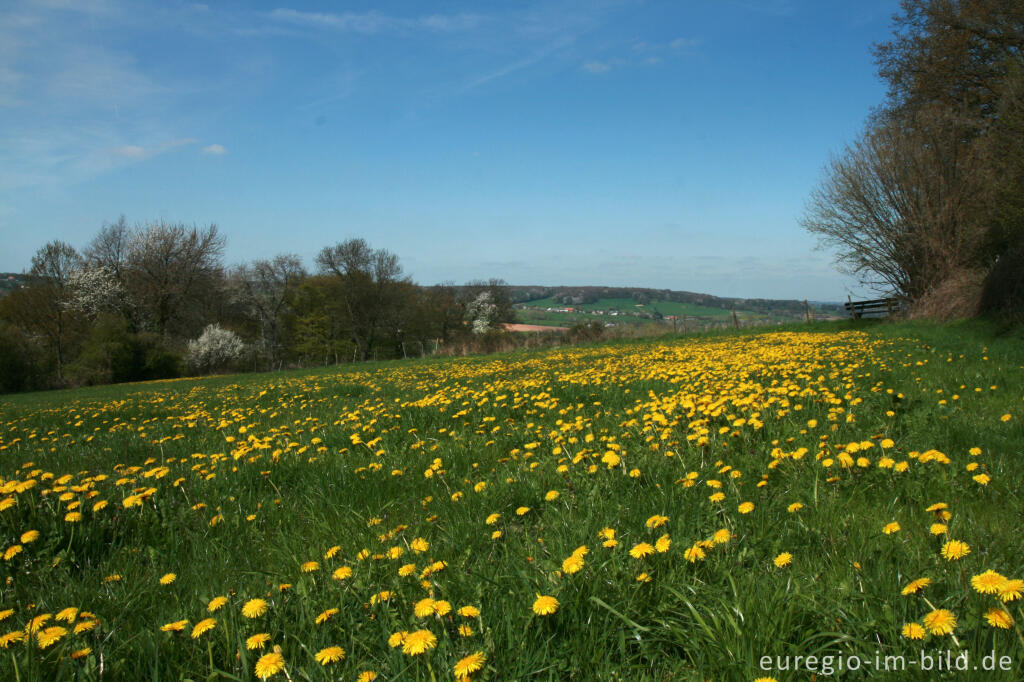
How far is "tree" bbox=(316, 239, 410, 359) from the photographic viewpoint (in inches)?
2159

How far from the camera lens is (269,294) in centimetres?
5947

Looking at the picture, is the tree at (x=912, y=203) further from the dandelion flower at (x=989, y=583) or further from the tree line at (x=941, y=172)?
the dandelion flower at (x=989, y=583)

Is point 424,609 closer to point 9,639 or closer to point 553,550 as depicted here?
point 553,550

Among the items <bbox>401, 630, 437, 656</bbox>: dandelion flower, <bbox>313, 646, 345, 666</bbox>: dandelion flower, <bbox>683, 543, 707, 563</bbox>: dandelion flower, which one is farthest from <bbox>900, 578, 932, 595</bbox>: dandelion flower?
<bbox>313, 646, 345, 666</bbox>: dandelion flower

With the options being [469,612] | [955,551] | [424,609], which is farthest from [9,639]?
[955,551]

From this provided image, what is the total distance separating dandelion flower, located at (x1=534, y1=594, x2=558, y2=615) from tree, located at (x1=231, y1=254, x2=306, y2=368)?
5949 cm

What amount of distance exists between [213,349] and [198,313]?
4744 millimetres

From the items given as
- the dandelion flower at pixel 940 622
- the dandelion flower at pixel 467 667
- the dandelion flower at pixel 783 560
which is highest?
the dandelion flower at pixel 940 622

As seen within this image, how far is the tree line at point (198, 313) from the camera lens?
37.8 meters

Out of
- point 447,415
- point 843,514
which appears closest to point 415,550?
point 843,514

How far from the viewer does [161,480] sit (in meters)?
3.59

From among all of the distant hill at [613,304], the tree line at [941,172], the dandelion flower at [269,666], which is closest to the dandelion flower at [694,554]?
the dandelion flower at [269,666]

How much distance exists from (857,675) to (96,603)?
2731 mm

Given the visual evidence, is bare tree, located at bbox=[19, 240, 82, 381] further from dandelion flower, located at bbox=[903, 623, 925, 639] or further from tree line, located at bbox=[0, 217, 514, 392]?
dandelion flower, located at bbox=[903, 623, 925, 639]
